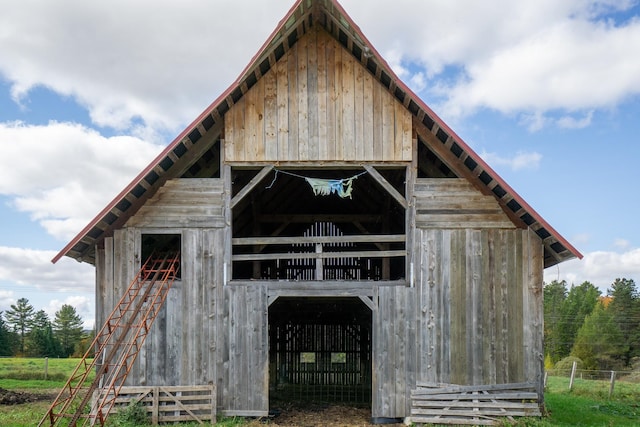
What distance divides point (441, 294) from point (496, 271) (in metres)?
1.48

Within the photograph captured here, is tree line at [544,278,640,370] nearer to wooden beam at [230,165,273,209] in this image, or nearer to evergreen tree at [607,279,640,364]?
evergreen tree at [607,279,640,364]

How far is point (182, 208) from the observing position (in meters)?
14.0

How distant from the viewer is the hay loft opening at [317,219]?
1797 cm

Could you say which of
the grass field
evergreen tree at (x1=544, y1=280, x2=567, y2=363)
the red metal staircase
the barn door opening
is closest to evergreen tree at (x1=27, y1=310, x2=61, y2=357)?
the grass field

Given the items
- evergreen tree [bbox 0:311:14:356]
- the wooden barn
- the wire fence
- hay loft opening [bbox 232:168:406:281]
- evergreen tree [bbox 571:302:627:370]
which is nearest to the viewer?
the wooden barn

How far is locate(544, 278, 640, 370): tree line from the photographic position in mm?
55312

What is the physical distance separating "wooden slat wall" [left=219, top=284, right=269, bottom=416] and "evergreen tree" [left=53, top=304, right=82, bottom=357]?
6440 centimetres

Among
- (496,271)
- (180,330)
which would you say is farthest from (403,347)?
(180,330)

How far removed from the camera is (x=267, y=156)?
45.4 ft

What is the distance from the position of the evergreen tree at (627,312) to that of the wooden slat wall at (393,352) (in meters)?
51.3

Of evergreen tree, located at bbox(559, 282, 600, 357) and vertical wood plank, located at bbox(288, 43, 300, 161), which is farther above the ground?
vertical wood plank, located at bbox(288, 43, 300, 161)

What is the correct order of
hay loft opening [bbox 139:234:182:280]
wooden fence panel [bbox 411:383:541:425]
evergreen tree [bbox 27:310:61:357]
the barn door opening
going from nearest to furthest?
wooden fence panel [bbox 411:383:541:425] < hay loft opening [bbox 139:234:182:280] < the barn door opening < evergreen tree [bbox 27:310:61:357]

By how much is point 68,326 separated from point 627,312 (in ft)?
225

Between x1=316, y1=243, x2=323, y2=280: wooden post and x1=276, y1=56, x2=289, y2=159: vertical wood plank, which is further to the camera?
x1=316, y1=243, x2=323, y2=280: wooden post
